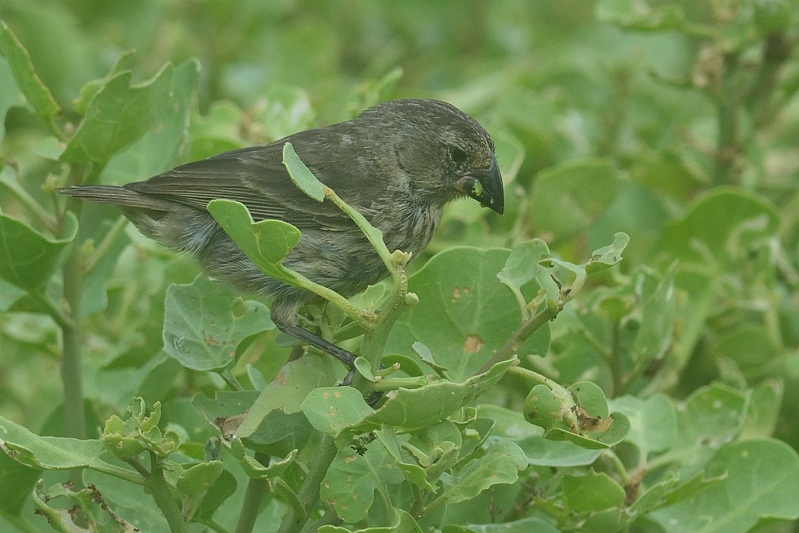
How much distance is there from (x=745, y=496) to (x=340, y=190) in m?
1.62

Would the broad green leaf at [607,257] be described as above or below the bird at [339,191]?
above

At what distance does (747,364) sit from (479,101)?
2.00 meters

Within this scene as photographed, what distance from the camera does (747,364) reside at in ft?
12.1

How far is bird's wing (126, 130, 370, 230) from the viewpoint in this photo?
3586mm

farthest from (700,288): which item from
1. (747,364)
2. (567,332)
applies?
(567,332)

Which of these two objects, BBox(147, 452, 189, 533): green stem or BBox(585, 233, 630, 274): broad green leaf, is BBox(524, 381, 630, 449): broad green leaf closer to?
BBox(585, 233, 630, 274): broad green leaf

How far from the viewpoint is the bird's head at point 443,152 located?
12.1 ft

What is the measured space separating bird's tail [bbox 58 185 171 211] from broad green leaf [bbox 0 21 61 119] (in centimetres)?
21

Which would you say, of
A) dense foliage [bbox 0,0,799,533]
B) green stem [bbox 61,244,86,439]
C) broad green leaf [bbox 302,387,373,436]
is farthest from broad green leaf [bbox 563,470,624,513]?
green stem [bbox 61,244,86,439]

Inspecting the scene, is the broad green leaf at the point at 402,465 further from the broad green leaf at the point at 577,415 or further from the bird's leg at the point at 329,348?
the bird's leg at the point at 329,348

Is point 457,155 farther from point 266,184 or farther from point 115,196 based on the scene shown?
point 115,196

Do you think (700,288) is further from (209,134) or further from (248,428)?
(248,428)

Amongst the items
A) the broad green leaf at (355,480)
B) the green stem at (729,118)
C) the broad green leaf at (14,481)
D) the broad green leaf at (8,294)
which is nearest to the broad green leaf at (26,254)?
the broad green leaf at (8,294)

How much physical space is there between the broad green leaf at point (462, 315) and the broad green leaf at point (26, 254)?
32.2 inches
